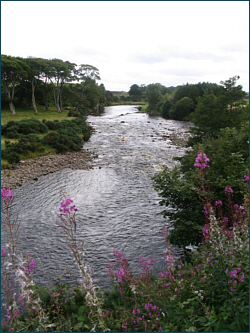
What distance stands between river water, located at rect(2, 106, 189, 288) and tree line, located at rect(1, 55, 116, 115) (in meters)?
24.2

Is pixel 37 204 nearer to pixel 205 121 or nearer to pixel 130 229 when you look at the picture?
pixel 130 229

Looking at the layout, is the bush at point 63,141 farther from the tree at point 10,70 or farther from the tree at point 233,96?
the tree at point 233,96

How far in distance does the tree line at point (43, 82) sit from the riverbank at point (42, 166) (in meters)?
21.3

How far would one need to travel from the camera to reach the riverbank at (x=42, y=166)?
23172 millimetres

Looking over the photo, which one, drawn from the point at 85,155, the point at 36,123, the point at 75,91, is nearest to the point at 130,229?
the point at 85,155

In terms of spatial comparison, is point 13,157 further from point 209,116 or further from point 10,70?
point 10,70

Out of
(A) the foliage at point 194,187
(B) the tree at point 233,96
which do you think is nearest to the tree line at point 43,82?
(B) the tree at point 233,96

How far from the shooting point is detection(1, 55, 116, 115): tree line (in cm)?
4594

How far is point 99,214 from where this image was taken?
17328 millimetres

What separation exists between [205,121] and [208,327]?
1104 inches

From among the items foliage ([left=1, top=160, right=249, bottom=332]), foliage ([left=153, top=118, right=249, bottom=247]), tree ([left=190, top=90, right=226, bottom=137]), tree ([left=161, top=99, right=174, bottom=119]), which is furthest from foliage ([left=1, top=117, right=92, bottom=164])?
tree ([left=161, top=99, right=174, bottom=119])

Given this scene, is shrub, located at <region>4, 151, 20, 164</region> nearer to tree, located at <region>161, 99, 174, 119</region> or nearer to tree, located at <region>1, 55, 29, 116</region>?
tree, located at <region>1, 55, 29, 116</region>

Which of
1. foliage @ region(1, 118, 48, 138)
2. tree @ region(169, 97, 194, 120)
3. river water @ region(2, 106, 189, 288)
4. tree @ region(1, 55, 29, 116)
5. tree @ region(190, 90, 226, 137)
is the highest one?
tree @ region(1, 55, 29, 116)

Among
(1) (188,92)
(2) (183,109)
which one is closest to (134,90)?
(1) (188,92)
